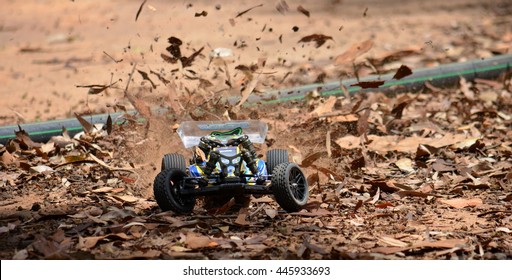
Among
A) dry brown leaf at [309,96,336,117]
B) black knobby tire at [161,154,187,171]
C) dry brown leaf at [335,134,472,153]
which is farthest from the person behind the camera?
dry brown leaf at [309,96,336,117]

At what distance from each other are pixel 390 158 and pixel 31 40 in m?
6.49

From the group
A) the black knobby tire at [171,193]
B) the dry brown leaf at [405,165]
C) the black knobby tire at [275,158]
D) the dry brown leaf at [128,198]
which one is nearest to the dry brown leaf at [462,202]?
the dry brown leaf at [405,165]

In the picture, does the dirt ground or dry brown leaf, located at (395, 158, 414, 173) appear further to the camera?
dry brown leaf, located at (395, 158, 414, 173)

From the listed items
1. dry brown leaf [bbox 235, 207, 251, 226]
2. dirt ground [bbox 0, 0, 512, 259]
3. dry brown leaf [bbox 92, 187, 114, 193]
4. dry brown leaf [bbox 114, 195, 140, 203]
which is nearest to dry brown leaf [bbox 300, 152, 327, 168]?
dirt ground [bbox 0, 0, 512, 259]

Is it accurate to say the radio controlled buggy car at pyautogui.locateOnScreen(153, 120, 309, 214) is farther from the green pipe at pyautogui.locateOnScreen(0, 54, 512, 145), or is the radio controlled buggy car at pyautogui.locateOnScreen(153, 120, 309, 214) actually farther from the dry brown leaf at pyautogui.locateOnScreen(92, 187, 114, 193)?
the green pipe at pyautogui.locateOnScreen(0, 54, 512, 145)

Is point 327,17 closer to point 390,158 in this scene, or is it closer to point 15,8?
point 15,8

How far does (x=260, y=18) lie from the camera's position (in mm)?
13438

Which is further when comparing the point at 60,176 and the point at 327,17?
the point at 327,17

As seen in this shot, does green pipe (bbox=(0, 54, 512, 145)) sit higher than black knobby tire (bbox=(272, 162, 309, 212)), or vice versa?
green pipe (bbox=(0, 54, 512, 145))

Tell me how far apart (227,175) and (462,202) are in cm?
163

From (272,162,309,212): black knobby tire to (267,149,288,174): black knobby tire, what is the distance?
12.2 inches

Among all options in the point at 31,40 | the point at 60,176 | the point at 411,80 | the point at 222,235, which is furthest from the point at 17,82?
the point at 222,235

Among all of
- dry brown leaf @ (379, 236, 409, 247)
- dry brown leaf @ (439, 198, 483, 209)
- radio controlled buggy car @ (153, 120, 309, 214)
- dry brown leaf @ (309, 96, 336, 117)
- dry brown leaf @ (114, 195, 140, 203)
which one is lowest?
dry brown leaf @ (379, 236, 409, 247)

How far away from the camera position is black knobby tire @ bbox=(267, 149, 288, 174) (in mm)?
6020
